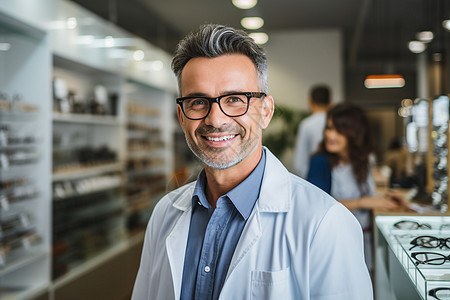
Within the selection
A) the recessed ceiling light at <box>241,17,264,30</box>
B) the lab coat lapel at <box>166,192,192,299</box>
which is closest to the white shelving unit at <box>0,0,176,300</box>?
the recessed ceiling light at <box>241,17,264,30</box>

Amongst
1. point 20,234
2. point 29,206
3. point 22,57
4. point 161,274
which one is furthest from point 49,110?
point 161,274

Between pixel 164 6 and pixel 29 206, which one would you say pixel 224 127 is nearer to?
pixel 29 206

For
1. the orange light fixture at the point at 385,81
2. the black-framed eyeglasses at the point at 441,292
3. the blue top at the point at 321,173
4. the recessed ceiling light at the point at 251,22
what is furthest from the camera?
the recessed ceiling light at the point at 251,22

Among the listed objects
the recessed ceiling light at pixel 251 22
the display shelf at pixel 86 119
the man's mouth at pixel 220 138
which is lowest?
the man's mouth at pixel 220 138

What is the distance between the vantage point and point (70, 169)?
410 cm

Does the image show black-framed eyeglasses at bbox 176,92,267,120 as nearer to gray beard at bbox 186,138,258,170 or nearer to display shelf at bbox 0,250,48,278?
gray beard at bbox 186,138,258,170

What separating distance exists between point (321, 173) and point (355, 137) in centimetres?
33

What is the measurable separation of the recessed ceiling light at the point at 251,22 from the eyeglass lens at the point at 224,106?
193 inches

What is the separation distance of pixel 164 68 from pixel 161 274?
525cm

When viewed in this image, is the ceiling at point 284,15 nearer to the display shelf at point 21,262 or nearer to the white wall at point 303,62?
the white wall at point 303,62

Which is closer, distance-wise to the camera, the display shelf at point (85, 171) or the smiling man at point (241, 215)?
the smiling man at point (241, 215)

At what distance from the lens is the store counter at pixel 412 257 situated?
0.96m

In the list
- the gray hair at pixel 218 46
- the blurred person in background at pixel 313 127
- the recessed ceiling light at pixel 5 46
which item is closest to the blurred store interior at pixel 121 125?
the recessed ceiling light at pixel 5 46

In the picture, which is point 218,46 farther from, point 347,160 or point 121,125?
point 121,125
